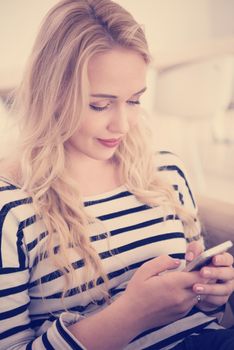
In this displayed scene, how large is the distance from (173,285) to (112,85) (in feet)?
1.14

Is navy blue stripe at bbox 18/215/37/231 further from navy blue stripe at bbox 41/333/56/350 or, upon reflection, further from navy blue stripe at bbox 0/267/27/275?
navy blue stripe at bbox 41/333/56/350

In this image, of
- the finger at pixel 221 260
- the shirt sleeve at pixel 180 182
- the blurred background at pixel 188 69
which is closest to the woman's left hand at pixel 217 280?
the finger at pixel 221 260

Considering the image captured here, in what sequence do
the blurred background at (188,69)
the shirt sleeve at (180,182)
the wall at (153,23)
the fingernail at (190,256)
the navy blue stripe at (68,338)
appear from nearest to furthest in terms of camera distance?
the navy blue stripe at (68,338)
the fingernail at (190,256)
the shirt sleeve at (180,182)
the wall at (153,23)
the blurred background at (188,69)

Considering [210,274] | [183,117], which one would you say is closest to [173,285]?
[210,274]

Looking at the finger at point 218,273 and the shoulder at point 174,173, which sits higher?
the shoulder at point 174,173

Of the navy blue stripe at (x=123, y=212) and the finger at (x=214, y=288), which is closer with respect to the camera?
the finger at (x=214, y=288)

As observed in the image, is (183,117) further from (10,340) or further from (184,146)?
(10,340)

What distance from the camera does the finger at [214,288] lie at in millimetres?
640

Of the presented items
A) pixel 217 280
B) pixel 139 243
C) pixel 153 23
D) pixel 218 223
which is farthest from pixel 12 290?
pixel 153 23

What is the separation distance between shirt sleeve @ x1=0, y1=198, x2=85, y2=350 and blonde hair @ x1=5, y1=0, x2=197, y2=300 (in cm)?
5

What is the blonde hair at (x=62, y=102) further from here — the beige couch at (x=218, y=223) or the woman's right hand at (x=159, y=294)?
the beige couch at (x=218, y=223)

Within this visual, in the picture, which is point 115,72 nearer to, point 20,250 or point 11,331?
point 20,250

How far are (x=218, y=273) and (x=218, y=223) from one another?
10.6 inches

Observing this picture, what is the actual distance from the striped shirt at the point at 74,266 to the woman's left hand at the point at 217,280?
5cm
